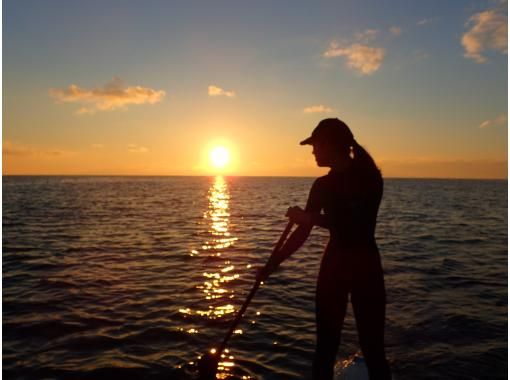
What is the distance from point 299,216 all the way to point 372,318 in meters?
1.12

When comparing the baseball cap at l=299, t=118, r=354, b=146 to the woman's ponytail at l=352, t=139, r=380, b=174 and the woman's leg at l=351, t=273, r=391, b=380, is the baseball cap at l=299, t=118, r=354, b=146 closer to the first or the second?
the woman's ponytail at l=352, t=139, r=380, b=174

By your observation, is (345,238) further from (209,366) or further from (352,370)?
(209,366)

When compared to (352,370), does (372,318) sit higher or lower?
higher

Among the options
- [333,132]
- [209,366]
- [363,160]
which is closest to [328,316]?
[363,160]

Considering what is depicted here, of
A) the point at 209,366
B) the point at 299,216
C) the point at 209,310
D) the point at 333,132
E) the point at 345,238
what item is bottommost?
the point at 209,310

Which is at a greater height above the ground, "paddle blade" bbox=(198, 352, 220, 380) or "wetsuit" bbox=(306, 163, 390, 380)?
"wetsuit" bbox=(306, 163, 390, 380)

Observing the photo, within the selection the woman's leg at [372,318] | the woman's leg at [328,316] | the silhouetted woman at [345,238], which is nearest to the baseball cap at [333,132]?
the silhouetted woman at [345,238]

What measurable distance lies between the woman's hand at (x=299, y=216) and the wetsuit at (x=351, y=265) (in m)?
0.08

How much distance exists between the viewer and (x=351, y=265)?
12.2 ft

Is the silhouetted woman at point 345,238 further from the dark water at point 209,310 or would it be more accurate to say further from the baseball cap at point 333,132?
the dark water at point 209,310

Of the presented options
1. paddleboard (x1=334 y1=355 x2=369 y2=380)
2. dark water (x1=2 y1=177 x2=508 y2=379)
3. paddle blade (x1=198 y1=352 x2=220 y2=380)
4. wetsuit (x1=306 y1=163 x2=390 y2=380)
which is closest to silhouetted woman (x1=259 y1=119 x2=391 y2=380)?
wetsuit (x1=306 y1=163 x2=390 y2=380)

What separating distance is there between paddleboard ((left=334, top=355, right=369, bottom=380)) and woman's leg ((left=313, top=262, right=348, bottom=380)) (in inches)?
53.9

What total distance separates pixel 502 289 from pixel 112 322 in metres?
10.6

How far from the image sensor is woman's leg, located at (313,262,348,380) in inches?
151
